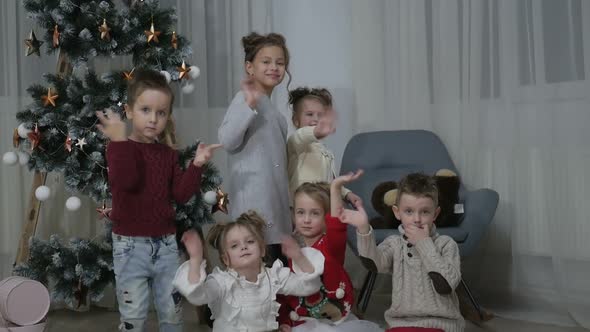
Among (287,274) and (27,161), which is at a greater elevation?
(27,161)

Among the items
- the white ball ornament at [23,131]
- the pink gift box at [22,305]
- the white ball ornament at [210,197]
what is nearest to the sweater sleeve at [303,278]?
the white ball ornament at [210,197]

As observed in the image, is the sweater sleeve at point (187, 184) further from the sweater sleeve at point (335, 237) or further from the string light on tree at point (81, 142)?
the string light on tree at point (81, 142)

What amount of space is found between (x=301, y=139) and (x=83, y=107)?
3.13 ft

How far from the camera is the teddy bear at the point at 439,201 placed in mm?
3525

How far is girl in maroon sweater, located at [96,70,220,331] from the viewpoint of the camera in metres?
2.58

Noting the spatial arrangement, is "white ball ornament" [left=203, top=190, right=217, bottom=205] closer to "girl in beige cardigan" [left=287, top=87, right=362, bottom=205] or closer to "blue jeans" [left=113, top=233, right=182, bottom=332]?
"girl in beige cardigan" [left=287, top=87, right=362, bottom=205]

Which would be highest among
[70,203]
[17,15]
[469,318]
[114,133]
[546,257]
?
[17,15]

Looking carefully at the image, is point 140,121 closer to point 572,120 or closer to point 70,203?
point 70,203

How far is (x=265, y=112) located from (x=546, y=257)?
64.9 inches

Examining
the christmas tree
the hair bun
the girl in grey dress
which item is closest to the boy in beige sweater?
the girl in grey dress

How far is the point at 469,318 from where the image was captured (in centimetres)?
350

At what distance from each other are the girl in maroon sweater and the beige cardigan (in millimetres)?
562

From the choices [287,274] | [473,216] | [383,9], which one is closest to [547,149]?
[473,216]

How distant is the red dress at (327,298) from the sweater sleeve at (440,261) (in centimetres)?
28
